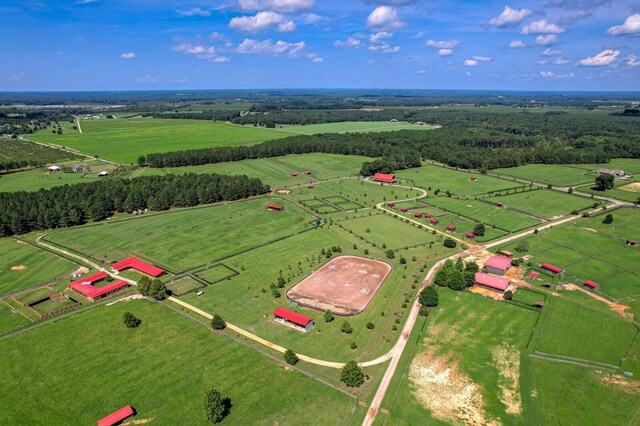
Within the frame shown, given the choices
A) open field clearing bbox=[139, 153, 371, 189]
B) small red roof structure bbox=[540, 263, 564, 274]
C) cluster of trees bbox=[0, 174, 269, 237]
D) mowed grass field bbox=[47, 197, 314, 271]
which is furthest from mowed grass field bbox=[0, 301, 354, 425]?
open field clearing bbox=[139, 153, 371, 189]

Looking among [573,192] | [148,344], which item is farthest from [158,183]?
[573,192]

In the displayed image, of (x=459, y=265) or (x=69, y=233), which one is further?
(x=69, y=233)

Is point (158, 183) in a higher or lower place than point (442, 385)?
higher

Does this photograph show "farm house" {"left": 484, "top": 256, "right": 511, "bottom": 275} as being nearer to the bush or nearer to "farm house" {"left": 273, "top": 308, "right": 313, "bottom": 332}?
"farm house" {"left": 273, "top": 308, "right": 313, "bottom": 332}

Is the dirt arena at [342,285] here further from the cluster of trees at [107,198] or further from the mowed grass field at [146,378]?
the cluster of trees at [107,198]

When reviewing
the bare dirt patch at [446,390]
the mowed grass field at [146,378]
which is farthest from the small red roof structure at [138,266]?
the bare dirt patch at [446,390]

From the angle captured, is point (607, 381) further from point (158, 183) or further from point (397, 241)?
point (158, 183)
